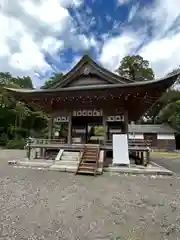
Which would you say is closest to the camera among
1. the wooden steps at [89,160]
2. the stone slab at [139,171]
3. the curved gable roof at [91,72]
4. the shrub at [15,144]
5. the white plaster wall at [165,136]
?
the wooden steps at [89,160]

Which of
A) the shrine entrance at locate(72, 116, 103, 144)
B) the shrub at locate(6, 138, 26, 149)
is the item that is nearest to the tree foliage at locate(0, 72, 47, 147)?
the shrub at locate(6, 138, 26, 149)

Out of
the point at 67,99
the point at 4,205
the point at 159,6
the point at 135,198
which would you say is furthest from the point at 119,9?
the point at 4,205

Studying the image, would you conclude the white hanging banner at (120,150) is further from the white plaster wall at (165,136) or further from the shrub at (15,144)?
the white plaster wall at (165,136)

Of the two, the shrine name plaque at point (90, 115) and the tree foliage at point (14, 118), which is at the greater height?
the tree foliage at point (14, 118)

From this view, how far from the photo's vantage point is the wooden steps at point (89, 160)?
23.6 feet

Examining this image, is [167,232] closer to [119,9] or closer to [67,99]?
[67,99]

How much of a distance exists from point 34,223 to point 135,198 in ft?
7.85

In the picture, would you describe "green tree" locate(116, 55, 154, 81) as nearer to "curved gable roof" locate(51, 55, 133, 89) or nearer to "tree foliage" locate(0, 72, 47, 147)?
"tree foliage" locate(0, 72, 47, 147)

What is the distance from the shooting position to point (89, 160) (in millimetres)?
7988

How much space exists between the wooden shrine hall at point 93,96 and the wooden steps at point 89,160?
2.04 ft

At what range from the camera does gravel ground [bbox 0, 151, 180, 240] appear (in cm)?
260

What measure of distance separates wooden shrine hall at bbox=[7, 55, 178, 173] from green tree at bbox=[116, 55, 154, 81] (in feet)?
88.7

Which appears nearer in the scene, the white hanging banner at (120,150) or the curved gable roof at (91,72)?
the white hanging banner at (120,150)

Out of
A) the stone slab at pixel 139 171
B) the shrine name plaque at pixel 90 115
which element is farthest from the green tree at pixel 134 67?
the stone slab at pixel 139 171
